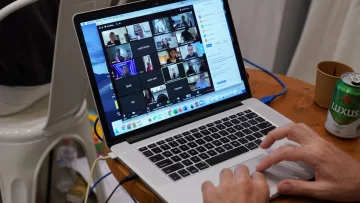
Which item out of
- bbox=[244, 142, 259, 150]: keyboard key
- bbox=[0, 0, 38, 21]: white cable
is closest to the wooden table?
bbox=[244, 142, 259, 150]: keyboard key

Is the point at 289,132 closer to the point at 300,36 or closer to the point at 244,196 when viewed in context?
the point at 244,196

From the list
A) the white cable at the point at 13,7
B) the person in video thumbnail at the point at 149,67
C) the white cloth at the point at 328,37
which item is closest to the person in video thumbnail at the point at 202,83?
the person in video thumbnail at the point at 149,67

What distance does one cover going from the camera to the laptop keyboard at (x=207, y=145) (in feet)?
2.42

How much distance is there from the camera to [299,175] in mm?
721

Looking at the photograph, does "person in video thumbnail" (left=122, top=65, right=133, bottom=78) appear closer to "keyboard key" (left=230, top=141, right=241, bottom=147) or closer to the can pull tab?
"keyboard key" (left=230, top=141, right=241, bottom=147)

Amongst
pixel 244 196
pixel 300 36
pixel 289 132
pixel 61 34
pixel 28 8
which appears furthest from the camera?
pixel 300 36

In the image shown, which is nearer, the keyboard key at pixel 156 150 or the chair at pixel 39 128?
the keyboard key at pixel 156 150

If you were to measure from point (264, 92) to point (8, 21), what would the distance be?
653 mm

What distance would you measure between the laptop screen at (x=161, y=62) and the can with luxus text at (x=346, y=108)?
0.21 meters

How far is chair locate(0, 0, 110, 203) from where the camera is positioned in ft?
3.34

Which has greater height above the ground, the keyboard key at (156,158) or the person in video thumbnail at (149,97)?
the person in video thumbnail at (149,97)

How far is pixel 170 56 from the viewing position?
861 mm

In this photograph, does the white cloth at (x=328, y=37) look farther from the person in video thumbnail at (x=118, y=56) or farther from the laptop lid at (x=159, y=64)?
the person in video thumbnail at (x=118, y=56)

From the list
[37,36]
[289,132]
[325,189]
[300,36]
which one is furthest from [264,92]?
[300,36]
